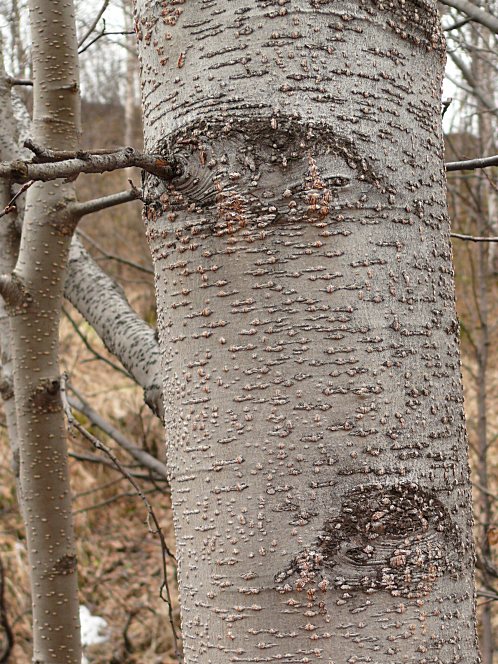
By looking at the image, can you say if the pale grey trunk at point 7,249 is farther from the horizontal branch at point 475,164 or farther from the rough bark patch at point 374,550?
the rough bark patch at point 374,550

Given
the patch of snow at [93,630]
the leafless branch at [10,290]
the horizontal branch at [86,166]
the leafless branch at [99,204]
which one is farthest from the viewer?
the patch of snow at [93,630]

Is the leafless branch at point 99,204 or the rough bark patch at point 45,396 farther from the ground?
the leafless branch at point 99,204

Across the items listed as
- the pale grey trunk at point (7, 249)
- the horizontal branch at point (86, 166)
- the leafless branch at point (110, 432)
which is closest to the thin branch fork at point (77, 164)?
the horizontal branch at point (86, 166)

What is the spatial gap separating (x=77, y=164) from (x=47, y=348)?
109 cm

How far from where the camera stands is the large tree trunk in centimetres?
76

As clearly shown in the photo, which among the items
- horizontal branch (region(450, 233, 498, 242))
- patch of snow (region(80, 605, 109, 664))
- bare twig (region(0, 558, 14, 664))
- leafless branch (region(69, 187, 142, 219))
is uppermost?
leafless branch (region(69, 187, 142, 219))

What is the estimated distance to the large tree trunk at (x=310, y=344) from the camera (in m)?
0.76

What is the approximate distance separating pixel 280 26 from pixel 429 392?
44 centimetres

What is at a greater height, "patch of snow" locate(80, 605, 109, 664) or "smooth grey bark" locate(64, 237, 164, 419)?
"smooth grey bark" locate(64, 237, 164, 419)

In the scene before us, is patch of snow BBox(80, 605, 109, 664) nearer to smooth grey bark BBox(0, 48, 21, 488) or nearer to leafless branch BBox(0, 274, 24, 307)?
smooth grey bark BBox(0, 48, 21, 488)

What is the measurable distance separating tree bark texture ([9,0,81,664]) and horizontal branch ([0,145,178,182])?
0.94m

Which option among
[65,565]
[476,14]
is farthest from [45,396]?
[476,14]

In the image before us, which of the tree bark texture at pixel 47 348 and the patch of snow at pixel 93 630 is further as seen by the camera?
the patch of snow at pixel 93 630

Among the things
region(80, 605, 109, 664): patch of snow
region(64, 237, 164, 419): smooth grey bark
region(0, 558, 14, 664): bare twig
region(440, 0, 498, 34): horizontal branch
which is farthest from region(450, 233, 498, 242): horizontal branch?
region(80, 605, 109, 664): patch of snow
